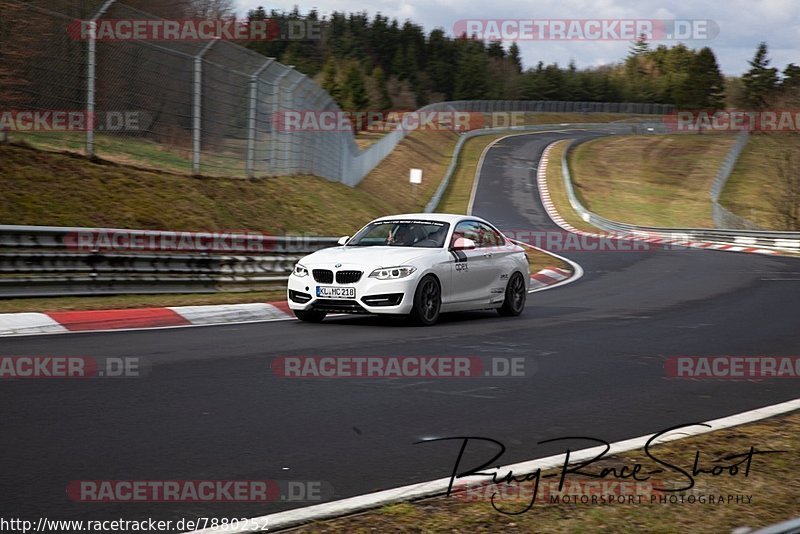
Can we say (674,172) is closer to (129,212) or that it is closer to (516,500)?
(129,212)

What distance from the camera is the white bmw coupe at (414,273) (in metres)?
12.1

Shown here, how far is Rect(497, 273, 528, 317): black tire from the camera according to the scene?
46.9 ft

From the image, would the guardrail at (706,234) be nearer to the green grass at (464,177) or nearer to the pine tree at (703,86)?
the green grass at (464,177)

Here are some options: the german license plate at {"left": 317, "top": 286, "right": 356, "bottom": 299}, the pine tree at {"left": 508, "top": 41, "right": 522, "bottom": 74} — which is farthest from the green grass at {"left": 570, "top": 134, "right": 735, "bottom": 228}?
the pine tree at {"left": 508, "top": 41, "right": 522, "bottom": 74}

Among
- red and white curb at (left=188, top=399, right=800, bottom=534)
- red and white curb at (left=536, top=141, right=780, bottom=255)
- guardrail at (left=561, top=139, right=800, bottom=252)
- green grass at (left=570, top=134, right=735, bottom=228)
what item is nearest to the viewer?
red and white curb at (left=188, top=399, right=800, bottom=534)

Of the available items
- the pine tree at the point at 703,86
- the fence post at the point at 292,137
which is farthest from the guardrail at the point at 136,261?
the pine tree at the point at 703,86

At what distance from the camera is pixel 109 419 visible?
6352mm

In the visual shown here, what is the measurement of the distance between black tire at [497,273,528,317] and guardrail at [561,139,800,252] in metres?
25.4

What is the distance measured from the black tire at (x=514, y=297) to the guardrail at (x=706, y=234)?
83.3 ft

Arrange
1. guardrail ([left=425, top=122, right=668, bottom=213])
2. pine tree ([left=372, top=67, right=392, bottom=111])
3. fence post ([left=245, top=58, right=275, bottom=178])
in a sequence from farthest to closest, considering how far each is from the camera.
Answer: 1. pine tree ([left=372, top=67, right=392, bottom=111])
2. guardrail ([left=425, top=122, right=668, bottom=213])
3. fence post ([left=245, top=58, right=275, bottom=178])

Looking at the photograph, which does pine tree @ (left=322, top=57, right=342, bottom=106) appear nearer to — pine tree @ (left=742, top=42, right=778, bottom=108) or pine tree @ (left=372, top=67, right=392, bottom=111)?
pine tree @ (left=372, top=67, right=392, bottom=111)

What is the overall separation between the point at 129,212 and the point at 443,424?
12.6m

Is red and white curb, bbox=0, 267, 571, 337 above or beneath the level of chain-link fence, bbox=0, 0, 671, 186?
beneath

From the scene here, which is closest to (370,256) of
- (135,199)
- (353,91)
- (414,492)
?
(135,199)
